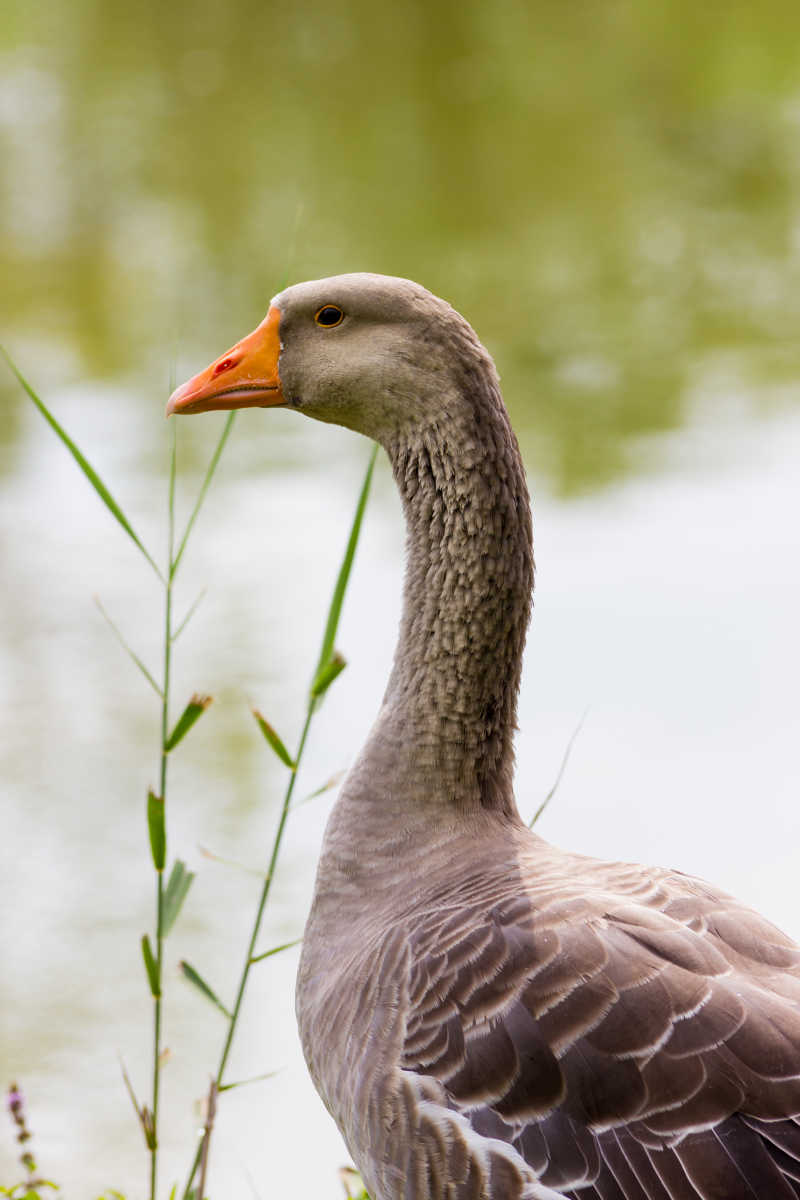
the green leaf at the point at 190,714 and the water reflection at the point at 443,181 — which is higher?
the water reflection at the point at 443,181

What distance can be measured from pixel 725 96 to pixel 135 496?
6.03 metres

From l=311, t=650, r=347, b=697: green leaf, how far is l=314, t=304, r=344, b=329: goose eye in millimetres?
607

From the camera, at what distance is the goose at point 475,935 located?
2.10 m

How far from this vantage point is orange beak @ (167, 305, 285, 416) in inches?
111

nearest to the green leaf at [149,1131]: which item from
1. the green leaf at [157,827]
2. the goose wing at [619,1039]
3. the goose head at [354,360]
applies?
the green leaf at [157,827]

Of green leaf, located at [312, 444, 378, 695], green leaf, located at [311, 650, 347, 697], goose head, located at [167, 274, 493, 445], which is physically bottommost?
green leaf, located at [311, 650, 347, 697]

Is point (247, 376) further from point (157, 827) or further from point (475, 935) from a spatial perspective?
point (475, 935)

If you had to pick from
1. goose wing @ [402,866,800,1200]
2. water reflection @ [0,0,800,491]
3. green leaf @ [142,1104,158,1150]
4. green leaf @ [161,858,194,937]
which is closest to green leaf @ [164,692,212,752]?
green leaf @ [161,858,194,937]

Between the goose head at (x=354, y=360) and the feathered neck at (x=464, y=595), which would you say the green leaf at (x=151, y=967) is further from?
the goose head at (x=354, y=360)

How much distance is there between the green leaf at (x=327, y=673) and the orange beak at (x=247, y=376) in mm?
535

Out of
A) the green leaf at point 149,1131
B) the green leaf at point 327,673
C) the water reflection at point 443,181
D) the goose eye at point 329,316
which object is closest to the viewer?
the green leaf at point 327,673

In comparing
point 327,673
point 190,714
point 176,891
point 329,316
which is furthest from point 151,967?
point 329,316

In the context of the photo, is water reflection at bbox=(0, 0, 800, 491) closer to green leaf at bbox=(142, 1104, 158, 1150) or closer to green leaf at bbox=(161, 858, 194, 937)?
green leaf at bbox=(161, 858, 194, 937)

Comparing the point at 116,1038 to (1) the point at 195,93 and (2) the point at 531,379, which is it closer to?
(2) the point at 531,379
